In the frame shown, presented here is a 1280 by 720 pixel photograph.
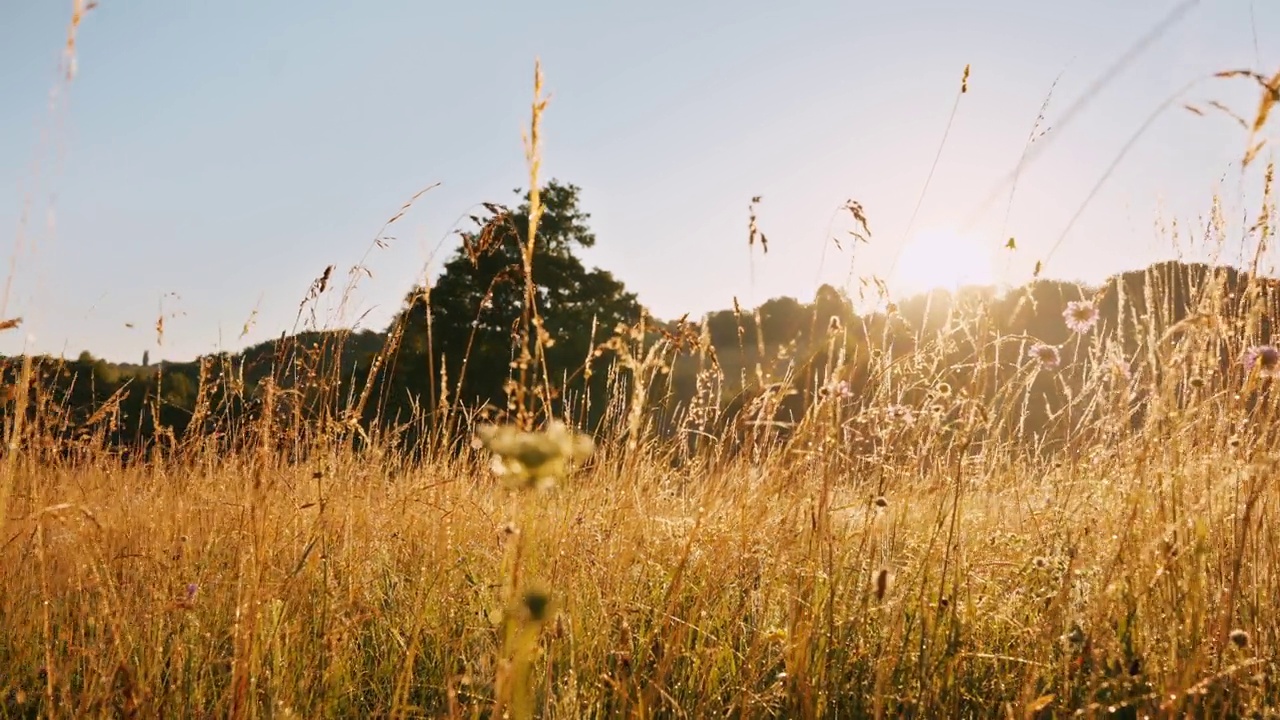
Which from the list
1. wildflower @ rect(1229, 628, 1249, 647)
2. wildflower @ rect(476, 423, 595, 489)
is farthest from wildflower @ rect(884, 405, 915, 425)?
wildflower @ rect(476, 423, 595, 489)

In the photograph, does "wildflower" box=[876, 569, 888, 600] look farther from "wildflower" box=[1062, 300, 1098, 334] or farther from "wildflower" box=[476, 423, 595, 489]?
"wildflower" box=[1062, 300, 1098, 334]

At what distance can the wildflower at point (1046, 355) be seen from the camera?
2.50 m

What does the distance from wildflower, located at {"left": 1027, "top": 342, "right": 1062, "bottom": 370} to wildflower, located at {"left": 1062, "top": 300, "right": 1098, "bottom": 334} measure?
0.11 metres

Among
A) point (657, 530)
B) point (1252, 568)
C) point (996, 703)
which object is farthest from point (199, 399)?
point (1252, 568)

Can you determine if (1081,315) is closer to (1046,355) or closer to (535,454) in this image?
(1046,355)

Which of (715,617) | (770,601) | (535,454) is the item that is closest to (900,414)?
(770,601)

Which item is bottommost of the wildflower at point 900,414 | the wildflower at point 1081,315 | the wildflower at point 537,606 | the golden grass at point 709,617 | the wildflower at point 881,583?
the golden grass at point 709,617

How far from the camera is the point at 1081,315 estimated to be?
2617mm

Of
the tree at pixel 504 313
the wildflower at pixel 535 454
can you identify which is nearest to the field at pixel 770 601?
the wildflower at pixel 535 454

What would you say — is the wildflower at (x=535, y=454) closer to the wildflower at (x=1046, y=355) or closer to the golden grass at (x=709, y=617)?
the golden grass at (x=709, y=617)

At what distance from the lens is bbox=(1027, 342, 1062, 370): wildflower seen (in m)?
2.50

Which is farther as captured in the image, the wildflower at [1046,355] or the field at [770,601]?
the wildflower at [1046,355]

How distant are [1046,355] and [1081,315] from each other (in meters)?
0.20

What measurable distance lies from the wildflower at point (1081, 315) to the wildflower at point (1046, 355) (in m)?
0.11
